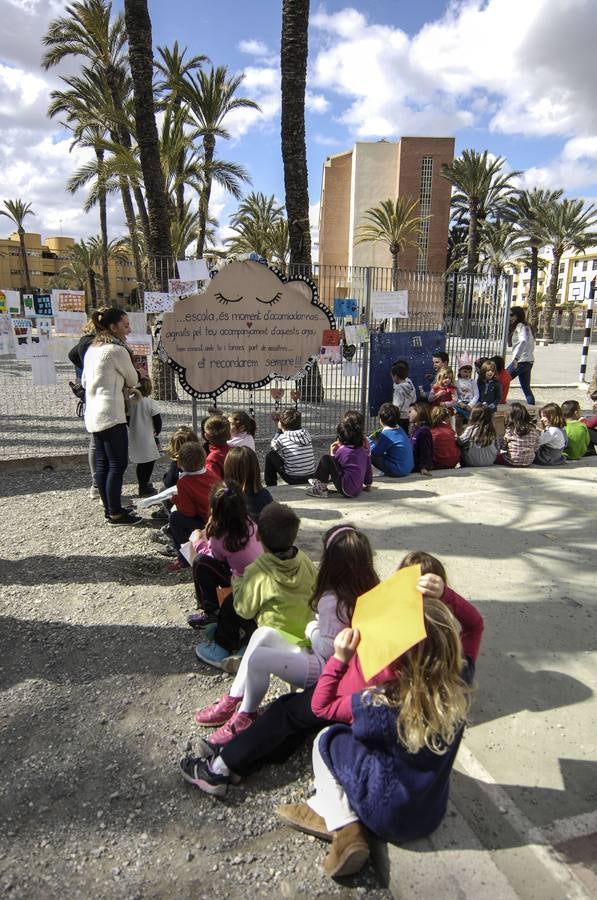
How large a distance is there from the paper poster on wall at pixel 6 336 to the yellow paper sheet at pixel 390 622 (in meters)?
6.52

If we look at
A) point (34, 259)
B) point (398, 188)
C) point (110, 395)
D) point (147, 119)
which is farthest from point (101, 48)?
point (34, 259)

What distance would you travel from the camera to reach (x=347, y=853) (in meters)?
1.95

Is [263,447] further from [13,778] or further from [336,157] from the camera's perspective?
[336,157]

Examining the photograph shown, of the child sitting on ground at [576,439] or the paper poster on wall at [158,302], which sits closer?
the paper poster on wall at [158,302]

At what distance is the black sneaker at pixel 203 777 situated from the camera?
2.32 m

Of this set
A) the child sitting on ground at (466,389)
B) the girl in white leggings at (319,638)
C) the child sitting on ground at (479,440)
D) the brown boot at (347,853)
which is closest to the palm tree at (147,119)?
the child sitting on ground at (466,389)

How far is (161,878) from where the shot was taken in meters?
1.98

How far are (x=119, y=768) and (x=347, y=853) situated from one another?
41.6 inches

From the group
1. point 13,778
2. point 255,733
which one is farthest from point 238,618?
point 13,778

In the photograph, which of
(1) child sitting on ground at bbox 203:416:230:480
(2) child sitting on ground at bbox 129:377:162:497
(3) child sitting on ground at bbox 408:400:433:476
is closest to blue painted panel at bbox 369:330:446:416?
(3) child sitting on ground at bbox 408:400:433:476

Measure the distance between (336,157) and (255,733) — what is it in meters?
57.4

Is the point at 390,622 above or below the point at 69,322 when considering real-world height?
below

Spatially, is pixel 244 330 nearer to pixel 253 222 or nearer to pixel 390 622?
pixel 390 622

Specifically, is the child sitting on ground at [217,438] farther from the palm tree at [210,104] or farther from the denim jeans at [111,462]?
the palm tree at [210,104]
